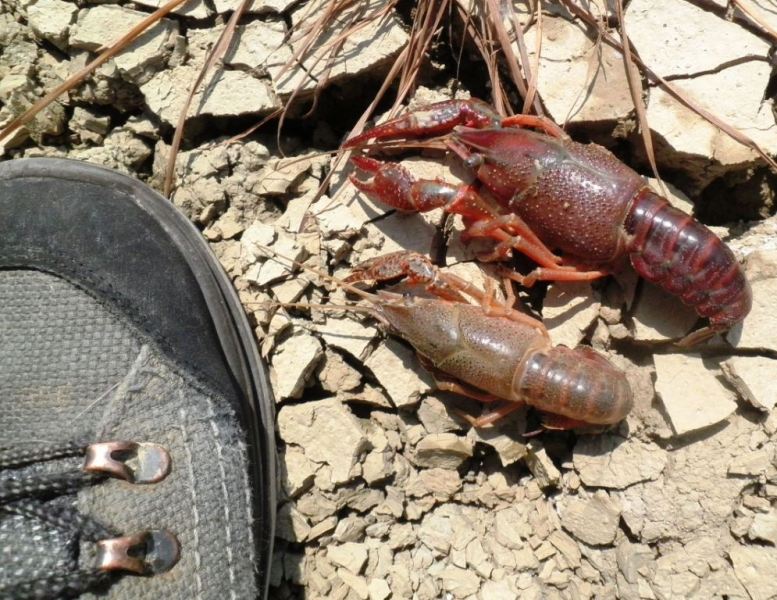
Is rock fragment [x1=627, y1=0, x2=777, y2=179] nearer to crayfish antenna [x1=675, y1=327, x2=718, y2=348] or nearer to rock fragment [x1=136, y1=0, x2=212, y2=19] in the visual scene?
crayfish antenna [x1=675, y1=327, x2=718, y2=348]

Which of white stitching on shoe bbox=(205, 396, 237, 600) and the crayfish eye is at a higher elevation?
the crayfish eye

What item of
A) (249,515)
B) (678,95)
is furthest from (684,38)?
(249,515)

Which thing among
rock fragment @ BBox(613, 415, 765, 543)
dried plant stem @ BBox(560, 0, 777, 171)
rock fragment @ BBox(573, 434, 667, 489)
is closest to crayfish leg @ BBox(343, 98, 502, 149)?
dried plant stem @ BBox(560, 0, 777, 171)

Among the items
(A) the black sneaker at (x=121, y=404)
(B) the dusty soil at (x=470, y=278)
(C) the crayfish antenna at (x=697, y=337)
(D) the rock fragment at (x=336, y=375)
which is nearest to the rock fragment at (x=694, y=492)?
(B) the dusty soil at (x=470, y=278)

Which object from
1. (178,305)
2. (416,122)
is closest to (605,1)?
(416,122)

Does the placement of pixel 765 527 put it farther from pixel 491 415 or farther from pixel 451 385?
pixel 451 385

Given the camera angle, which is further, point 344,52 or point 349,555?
point 344,52
